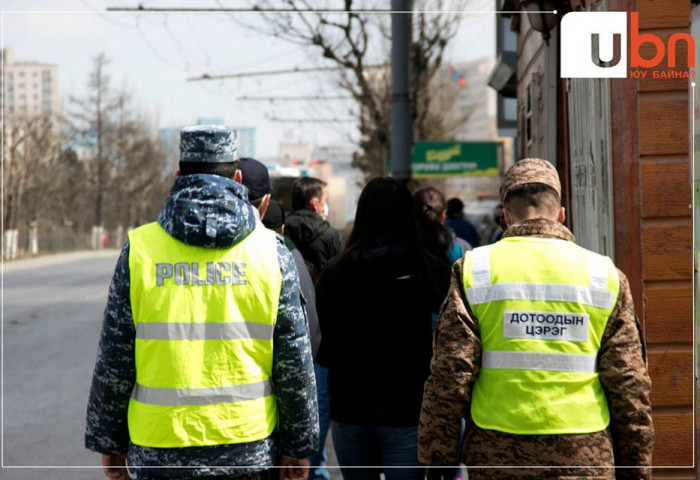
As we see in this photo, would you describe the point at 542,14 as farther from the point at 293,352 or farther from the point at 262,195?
the point at 293,352

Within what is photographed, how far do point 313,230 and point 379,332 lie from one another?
99.3 inches

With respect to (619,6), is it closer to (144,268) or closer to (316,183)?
(316,183)

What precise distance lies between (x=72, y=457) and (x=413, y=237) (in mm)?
4328

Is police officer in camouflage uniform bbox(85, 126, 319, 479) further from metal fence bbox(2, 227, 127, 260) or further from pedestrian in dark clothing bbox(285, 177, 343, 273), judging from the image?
metal fence bbox(2, 227, 127, 260)

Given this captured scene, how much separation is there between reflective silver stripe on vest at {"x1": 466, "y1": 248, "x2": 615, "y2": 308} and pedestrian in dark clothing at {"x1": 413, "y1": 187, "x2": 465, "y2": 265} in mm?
3603

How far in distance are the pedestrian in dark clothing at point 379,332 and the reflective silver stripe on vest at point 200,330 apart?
1080mm

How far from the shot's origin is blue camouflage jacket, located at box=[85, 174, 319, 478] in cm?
323

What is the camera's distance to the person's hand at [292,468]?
11.0 ft

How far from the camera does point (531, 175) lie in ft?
11.0

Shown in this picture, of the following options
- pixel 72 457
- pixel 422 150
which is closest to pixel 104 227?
pixel 422 150

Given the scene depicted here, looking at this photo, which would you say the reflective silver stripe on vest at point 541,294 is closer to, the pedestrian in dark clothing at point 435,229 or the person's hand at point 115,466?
the person's hand at point 115,466

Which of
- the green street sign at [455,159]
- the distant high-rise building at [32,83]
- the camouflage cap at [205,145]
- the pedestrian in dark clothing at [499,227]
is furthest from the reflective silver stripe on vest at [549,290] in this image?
the distant high-rise building at [32,83]

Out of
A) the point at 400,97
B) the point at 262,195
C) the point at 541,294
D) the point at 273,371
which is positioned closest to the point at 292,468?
the point at 273,371

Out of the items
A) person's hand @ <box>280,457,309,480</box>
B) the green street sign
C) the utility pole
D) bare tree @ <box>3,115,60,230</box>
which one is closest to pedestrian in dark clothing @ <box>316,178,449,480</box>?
person's hand @ <box>280,457,309,480</box>
